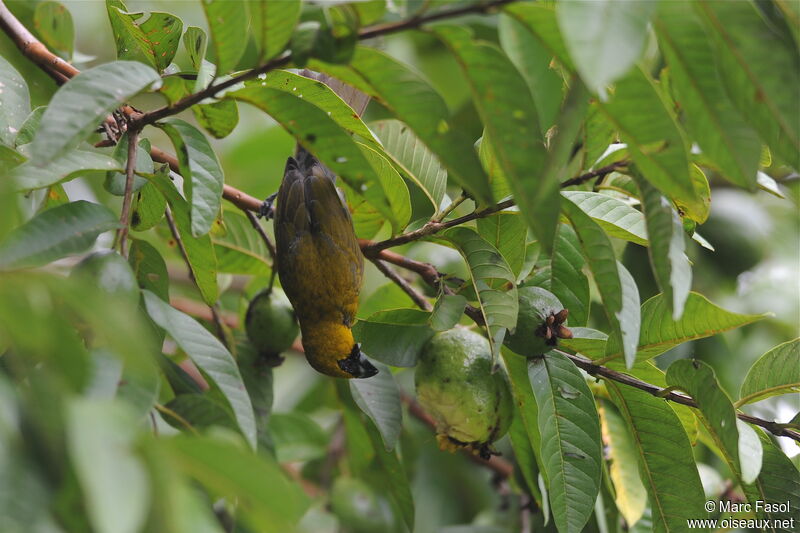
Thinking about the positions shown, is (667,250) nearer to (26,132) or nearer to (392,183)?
(392,183)

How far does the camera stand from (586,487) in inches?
58.8

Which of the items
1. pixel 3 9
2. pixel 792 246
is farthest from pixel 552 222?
pixel 792 246

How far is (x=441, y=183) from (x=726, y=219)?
1.98 metres

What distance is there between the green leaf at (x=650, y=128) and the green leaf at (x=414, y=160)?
71cm

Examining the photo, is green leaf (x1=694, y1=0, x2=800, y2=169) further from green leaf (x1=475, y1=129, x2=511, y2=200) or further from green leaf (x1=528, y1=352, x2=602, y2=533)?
green leaf (x1=528, y1=352, x2=602, y2=533)

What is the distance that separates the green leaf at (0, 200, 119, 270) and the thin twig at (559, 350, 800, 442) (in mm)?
→ 954

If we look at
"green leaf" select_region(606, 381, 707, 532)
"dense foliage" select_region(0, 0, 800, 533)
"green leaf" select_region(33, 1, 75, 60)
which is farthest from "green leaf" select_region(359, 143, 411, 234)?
"green leaf" select_region(33, 1, 75, 60)

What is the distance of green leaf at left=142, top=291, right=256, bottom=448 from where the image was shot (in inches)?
45.3

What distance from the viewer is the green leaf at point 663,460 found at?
5.05 feet

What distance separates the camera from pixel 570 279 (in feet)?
5.65

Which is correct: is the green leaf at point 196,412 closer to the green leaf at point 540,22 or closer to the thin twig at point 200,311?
the green leaf at point 540,22

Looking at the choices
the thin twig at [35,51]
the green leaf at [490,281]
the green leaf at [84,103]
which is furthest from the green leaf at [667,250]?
the thin twig at [35,51]

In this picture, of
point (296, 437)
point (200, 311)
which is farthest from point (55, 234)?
point (296, 437)

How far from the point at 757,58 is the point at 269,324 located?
4.60 feet
